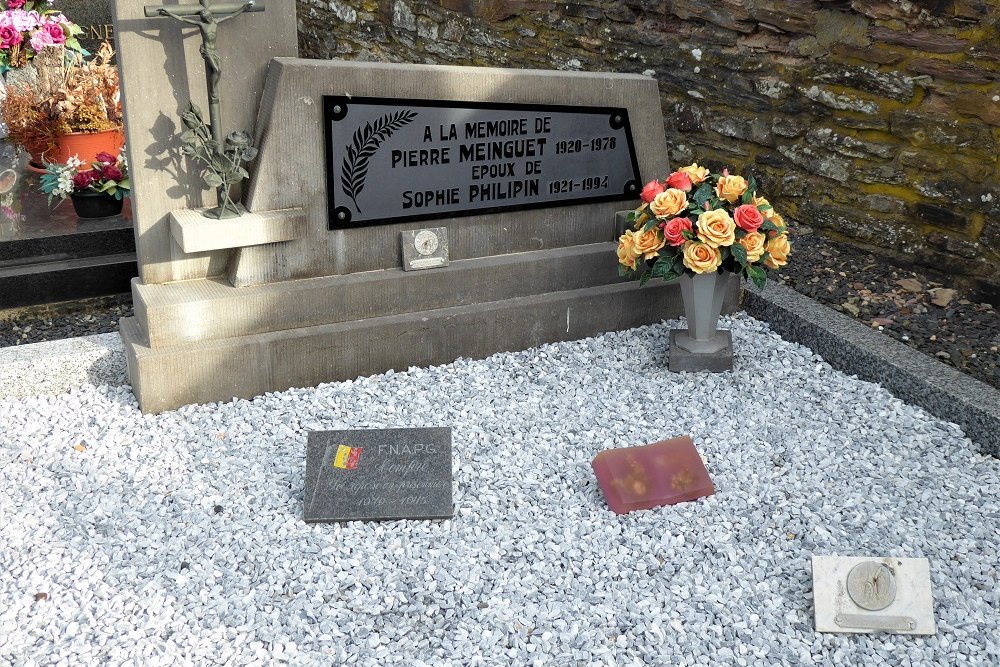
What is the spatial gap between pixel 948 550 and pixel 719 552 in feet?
2.27

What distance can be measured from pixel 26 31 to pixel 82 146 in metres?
1.38

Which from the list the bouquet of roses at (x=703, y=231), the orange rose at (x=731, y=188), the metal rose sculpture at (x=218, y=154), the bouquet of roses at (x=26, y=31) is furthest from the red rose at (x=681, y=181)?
the bouquet of roses at (x=26, y=31)

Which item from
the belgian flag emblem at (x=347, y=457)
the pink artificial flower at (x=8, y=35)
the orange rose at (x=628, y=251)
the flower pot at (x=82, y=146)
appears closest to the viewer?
the belgian flag emblem at (x=347, y=457)

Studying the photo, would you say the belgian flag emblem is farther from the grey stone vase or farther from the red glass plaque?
the grey stone vase

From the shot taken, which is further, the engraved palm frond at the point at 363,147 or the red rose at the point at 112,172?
the red rose at the point at 112,172

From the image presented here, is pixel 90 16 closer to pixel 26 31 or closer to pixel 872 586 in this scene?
pixel 26 31

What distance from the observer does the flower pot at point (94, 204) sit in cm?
468

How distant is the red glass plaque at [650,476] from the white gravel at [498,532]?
52 millimetres

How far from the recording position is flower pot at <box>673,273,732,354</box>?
3691mm

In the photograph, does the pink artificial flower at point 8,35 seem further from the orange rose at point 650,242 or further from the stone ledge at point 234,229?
the orange rose at point 650,242

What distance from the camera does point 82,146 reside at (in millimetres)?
4977

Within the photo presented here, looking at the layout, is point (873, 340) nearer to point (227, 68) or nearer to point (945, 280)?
point (945, 280)

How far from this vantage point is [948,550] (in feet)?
8.93

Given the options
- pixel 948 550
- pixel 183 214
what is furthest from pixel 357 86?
pixel 948 550
